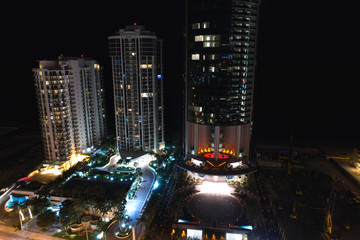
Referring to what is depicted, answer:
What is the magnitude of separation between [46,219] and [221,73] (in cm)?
4977

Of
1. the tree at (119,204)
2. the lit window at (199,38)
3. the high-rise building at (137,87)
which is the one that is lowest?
the tree at (119,204)

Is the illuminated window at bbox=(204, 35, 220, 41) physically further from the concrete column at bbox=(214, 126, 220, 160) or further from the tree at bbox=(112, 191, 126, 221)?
the tree at bbox=(112, 191, 126, 221)

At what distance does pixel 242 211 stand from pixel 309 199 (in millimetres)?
19777

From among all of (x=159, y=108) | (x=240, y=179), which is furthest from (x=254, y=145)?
(x=159, y=108)

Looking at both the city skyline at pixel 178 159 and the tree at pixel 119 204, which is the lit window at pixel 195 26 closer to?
the city skyline at pixel 178 159

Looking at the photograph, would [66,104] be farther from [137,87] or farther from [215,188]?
[215,188]

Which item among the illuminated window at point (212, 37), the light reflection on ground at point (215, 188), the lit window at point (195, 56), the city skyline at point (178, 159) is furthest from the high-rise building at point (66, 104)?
the light reflection on ground at point (215, 188)

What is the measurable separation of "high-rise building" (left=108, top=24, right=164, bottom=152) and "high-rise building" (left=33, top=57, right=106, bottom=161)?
9.54m

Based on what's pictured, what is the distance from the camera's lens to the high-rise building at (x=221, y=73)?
6175 cm

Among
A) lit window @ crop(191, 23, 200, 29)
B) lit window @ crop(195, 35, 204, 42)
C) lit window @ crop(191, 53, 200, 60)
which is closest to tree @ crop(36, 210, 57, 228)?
lit window @ crop(191, 53, 200, 60)

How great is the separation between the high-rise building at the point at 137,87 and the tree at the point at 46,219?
3141 centimetres

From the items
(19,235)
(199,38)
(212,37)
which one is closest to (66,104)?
(19,235)

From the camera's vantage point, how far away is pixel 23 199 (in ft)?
185

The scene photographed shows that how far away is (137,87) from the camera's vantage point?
238 feet
